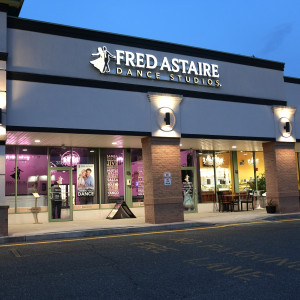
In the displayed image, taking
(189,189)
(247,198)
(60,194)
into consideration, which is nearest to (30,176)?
(60,194)

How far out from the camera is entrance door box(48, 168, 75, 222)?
1795 centimetres

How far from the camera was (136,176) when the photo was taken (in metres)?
20.2

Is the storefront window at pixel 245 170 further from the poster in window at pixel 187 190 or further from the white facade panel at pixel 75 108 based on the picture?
the white facade panel at pixel 75 108

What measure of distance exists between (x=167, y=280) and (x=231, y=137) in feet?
42.5

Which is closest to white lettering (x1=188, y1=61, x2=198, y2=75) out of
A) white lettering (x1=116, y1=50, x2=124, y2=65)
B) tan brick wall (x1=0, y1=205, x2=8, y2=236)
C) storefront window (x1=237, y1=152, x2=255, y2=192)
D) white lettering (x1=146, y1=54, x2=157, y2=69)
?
white lettering (x1=146, y1=54, x2=157, y2=69)

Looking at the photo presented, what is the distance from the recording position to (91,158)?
1931 centimetres

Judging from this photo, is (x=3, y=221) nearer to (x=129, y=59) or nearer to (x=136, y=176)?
(x=129, y=59)

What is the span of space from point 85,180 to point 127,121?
4.83 meters

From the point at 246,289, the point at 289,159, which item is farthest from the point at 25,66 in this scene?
the point at 289,159

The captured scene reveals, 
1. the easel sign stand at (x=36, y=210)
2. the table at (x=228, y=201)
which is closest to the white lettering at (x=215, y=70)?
the table at (x=228, y=201)

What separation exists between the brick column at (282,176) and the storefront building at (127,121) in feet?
0.17

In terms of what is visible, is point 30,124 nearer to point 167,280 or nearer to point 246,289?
point 167,280

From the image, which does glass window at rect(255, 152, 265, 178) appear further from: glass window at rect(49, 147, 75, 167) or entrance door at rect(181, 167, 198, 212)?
glass window at rect(49, 147, 75, 167)

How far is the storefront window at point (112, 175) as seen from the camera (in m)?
19.5
